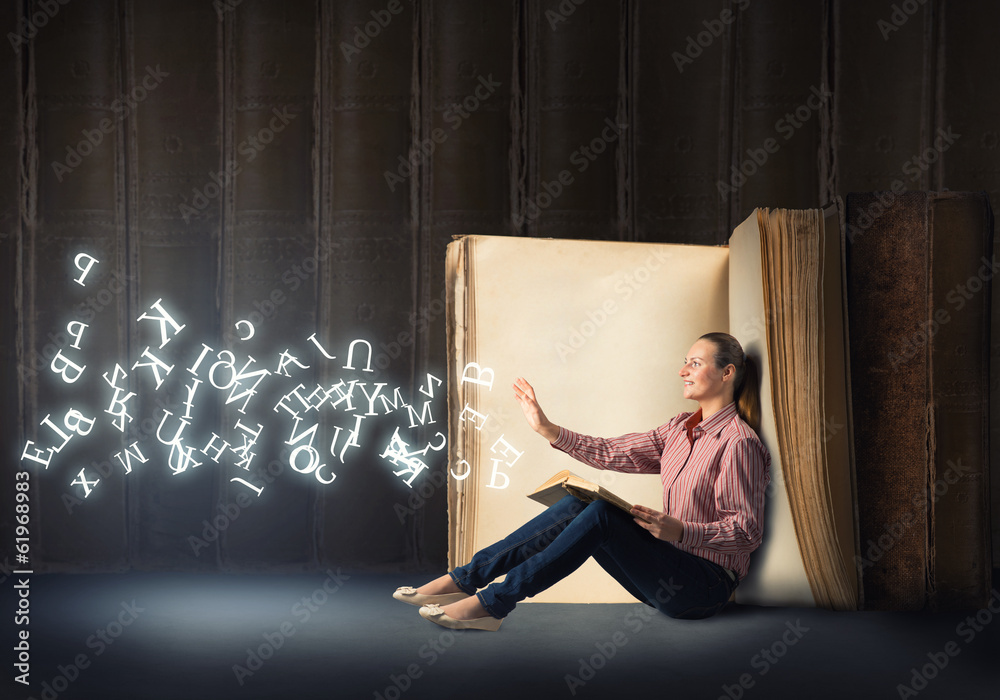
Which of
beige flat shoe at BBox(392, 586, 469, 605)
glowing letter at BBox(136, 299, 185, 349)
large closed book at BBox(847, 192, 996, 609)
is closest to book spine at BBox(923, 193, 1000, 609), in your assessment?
large closed book at BBox(847, 192, 996, 609)

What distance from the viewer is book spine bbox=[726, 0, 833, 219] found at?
2.82m

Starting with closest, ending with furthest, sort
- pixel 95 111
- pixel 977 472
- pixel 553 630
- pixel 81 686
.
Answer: pixel 81 686
pixel 553 630
pixel 977 472
pixel 95 111

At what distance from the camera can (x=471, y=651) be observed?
197 centimetres

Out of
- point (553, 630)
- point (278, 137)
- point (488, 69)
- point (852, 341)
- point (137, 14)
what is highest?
point (137, 14)

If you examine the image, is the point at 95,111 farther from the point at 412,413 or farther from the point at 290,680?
the point at 290,680

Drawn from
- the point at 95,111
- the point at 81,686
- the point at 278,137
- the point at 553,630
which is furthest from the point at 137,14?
the point at 553,630

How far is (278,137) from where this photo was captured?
2816 mm

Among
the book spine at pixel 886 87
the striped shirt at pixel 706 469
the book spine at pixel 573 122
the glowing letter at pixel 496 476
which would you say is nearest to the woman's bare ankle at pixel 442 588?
the glowing letter at pixel 496 476

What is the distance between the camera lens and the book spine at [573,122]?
111 inches

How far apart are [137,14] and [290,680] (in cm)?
236

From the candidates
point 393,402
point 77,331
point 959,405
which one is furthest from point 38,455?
point 959,405

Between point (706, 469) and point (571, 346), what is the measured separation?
0.61m

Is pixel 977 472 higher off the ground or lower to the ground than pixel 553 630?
higher

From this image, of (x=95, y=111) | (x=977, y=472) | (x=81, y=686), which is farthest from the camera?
(x=95, y=111)
